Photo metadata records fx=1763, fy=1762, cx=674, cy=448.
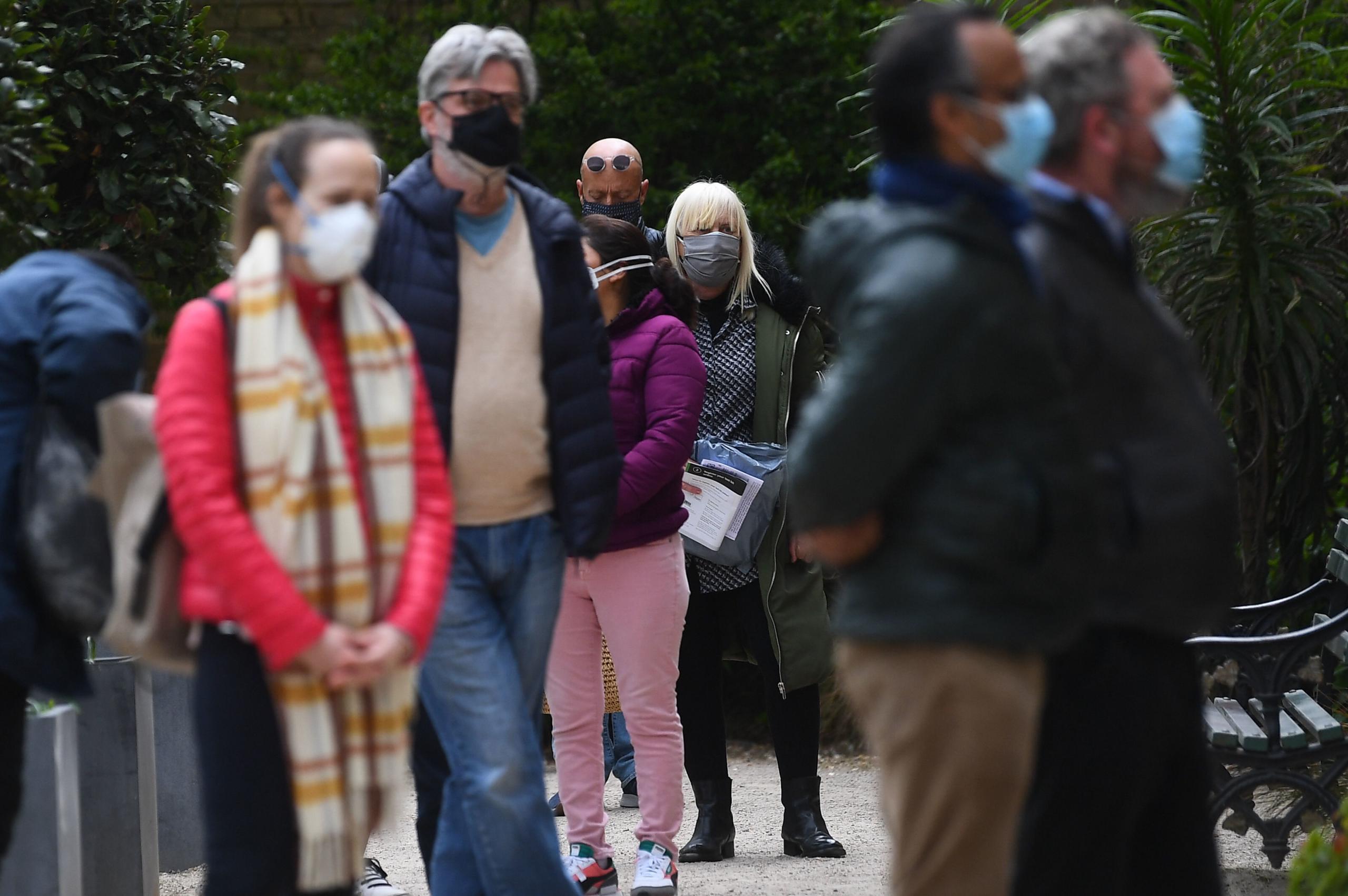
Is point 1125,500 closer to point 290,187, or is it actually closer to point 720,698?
point 290,187

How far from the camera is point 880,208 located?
2.66 metres

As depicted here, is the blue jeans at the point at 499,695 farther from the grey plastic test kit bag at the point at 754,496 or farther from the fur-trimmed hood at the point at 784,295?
the fur-trimmed hood at the point at 784,295

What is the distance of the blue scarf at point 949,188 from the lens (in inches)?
103

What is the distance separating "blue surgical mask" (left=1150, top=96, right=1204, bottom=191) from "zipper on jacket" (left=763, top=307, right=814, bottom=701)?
8.60ft

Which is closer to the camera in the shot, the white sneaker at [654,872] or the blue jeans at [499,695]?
the blue jeans at [499,695]

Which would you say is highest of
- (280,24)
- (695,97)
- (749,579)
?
(280,24)

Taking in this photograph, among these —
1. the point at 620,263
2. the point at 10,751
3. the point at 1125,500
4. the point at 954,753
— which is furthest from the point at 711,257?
the point at 954,753

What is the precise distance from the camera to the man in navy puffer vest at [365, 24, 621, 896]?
3463 millimetres

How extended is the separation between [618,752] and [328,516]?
3.97m

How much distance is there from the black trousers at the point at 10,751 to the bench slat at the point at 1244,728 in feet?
9.73

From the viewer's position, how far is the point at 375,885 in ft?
16.1

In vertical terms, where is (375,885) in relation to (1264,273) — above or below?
below

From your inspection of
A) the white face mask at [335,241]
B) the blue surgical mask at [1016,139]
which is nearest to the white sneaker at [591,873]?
the white face mask at [335,241]

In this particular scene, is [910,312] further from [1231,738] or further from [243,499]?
[1231,738]
